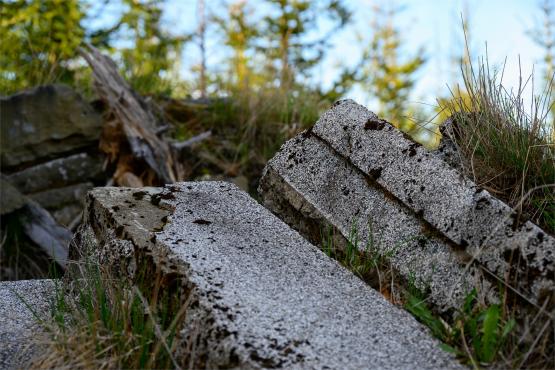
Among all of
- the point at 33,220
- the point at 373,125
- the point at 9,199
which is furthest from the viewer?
the point at 33,220

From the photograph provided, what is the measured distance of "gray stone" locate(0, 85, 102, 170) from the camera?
5.45 meters

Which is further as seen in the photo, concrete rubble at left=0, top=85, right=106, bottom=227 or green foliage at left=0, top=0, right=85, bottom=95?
green foliage at left=0, top=0, right=85, bottom=95

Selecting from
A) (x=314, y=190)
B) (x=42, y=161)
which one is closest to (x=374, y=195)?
(x=314, y=190)

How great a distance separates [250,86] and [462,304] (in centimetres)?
492

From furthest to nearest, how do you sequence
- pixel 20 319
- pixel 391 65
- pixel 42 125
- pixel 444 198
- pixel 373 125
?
pixel 391 65, pixel 42 125, pixel 373 125, pixel 20 319, pixel 444 198

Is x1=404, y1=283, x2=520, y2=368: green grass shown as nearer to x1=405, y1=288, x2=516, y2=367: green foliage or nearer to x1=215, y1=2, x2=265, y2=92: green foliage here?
x1=405, y1=288, x2=516, y2=367: green foliage

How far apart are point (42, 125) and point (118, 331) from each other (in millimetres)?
3883

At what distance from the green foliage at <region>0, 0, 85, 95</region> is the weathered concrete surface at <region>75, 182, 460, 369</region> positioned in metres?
4.74

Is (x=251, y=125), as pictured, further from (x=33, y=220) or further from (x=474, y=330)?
(x=474, y=330)

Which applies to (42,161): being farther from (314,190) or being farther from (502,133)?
(502,133)

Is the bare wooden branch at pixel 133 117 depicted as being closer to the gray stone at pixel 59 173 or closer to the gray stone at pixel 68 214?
the gray stone at pixel 59 173

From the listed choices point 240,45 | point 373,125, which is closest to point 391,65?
point 240,45

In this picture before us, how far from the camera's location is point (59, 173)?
5590mm

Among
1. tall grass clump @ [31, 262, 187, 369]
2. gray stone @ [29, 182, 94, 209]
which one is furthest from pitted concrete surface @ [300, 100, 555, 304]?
gray stone @ [29, 182, 94, 209]
